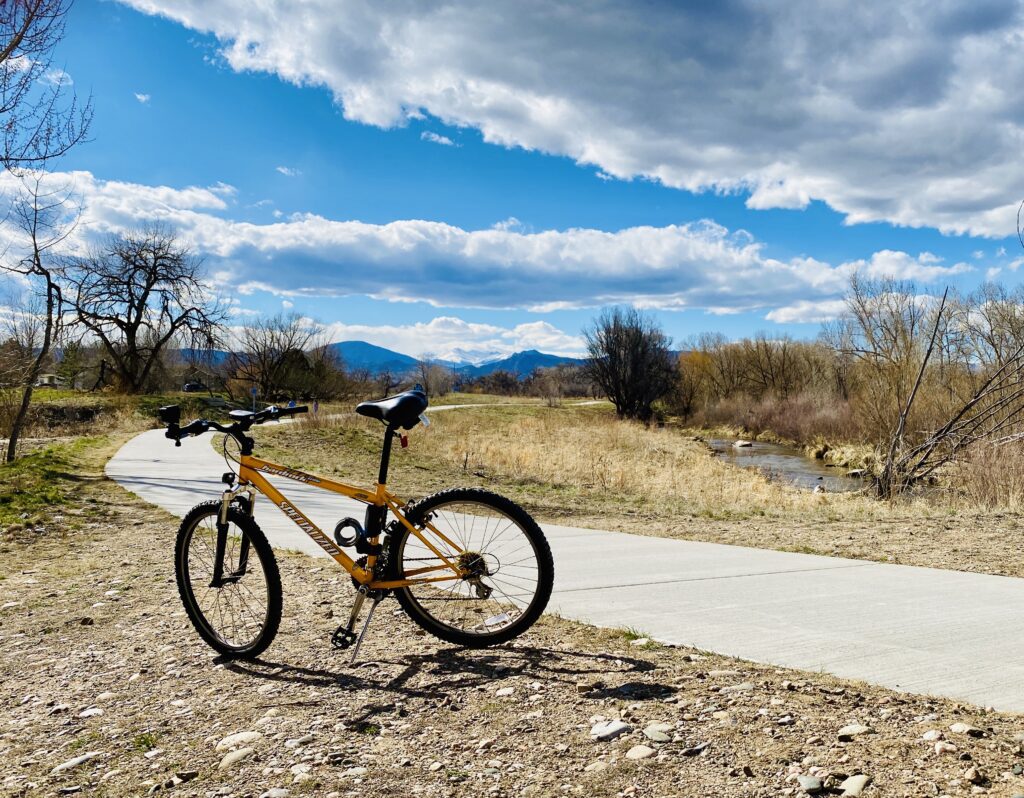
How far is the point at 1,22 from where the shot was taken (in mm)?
9477

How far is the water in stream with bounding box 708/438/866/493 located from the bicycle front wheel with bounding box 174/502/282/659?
1525 centimetres

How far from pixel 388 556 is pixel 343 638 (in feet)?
1.49

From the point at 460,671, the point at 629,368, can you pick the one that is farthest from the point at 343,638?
the point at 629,368

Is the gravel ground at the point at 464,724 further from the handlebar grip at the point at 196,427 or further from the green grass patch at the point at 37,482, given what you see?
the green grass patch at the point at 37,482

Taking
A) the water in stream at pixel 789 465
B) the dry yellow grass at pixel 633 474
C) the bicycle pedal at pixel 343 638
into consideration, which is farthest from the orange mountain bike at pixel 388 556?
the water in stream at pixel 789 465

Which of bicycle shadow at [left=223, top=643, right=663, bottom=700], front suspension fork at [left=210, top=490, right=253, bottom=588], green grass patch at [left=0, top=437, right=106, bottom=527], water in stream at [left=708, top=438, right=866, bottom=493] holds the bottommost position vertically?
water in stream at [left=708, top=438, right=866, bottom=493]

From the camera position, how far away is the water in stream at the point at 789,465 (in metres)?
20.3

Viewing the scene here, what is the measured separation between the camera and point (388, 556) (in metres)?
3.81

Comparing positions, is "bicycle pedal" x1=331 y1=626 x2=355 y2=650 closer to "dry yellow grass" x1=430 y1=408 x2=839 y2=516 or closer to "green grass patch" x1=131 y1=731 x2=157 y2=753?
"green grass patch" x1=131 y1=731 x2=157 y2=753

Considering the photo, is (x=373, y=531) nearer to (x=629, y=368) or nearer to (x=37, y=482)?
(x=37, y=482)

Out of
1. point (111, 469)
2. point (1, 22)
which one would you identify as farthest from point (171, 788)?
point (111, 469)

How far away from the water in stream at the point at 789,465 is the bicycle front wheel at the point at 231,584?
15.3 metres

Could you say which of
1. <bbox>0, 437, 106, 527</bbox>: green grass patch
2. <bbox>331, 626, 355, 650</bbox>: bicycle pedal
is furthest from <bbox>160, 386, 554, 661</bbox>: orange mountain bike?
<bbox>0, 437, 106, 527</bbox>: green grass patch

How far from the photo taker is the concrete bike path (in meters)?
3.46
